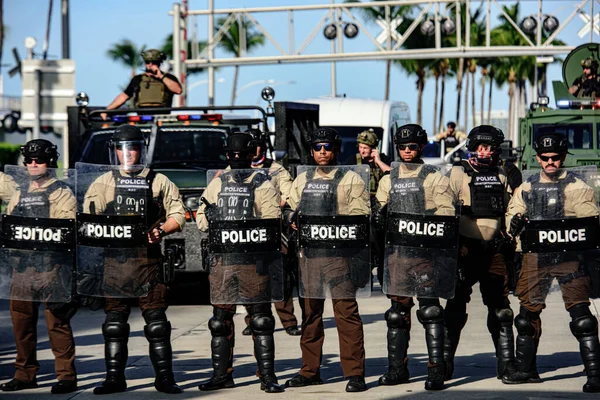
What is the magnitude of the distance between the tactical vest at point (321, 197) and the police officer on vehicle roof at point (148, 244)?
0.94 meters

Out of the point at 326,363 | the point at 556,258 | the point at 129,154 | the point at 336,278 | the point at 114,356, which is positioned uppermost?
the point at 129,154

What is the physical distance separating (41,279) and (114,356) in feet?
2.61

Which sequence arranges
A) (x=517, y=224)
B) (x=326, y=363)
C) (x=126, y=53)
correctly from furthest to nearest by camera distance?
(x=126, y=53)
(x=326, y=363)
(x=517, y=224)

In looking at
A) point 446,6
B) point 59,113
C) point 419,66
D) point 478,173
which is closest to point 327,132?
point 478,173

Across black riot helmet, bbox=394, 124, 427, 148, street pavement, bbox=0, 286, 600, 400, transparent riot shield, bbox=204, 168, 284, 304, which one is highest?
black riot helmet, bbox=394, 124, 427, 148

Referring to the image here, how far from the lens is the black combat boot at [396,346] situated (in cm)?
943

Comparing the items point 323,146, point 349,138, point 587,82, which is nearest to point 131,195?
point 323,146

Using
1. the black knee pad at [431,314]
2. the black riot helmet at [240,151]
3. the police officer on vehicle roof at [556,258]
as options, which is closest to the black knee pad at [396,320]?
the black knee pad at [431,314]

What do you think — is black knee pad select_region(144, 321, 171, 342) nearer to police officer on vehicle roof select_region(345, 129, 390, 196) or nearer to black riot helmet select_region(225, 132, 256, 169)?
black riot helmet select_region(225, 132, 256, 169)

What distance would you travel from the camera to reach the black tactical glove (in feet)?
30.4

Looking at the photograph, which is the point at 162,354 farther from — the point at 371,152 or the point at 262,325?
the point at 371,152

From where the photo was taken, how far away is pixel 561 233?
9211 mm

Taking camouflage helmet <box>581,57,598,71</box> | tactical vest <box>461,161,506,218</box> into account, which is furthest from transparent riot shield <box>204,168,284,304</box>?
camouflage helmet <box>581,57,598,71</box>

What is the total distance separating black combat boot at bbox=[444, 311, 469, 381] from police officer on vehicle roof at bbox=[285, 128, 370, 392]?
0.68 meters
